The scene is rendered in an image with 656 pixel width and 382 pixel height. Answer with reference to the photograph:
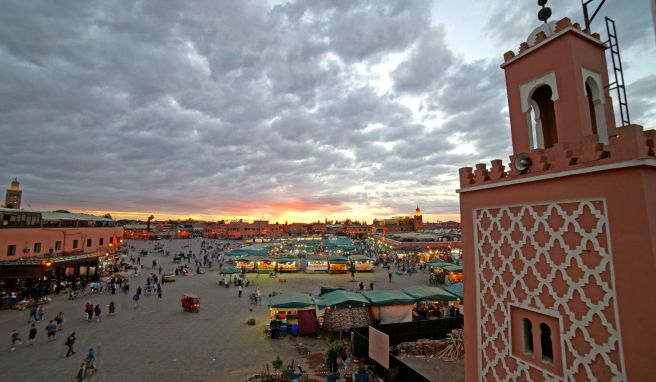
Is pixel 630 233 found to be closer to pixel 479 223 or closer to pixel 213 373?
pixel 479 223

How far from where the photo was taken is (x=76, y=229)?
3594 cm

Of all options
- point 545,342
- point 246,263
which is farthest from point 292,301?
point 246,263

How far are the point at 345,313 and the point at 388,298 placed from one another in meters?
2.73

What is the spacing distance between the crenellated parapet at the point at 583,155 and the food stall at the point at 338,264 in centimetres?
3500

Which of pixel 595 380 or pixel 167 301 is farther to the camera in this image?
pixel 167 301

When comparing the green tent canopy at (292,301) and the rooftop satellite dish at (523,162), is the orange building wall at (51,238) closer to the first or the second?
the green tent canopy at (292,301)

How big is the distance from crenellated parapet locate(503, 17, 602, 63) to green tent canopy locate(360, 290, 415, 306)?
14404 millimetres

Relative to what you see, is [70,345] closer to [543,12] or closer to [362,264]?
[543,12]

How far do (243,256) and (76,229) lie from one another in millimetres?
19186

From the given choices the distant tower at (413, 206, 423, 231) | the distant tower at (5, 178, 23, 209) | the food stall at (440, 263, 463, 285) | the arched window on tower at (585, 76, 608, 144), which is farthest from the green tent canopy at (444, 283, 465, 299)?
the distant tower at (413, 206, 423, 231)

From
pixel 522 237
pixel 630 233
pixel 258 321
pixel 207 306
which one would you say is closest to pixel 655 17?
pixel 630 233

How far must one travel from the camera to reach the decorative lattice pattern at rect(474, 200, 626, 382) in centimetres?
422

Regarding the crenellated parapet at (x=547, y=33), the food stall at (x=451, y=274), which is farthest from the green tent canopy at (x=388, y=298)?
the food stall at (x=451, y=274)

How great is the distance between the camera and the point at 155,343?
15742 millimetres
